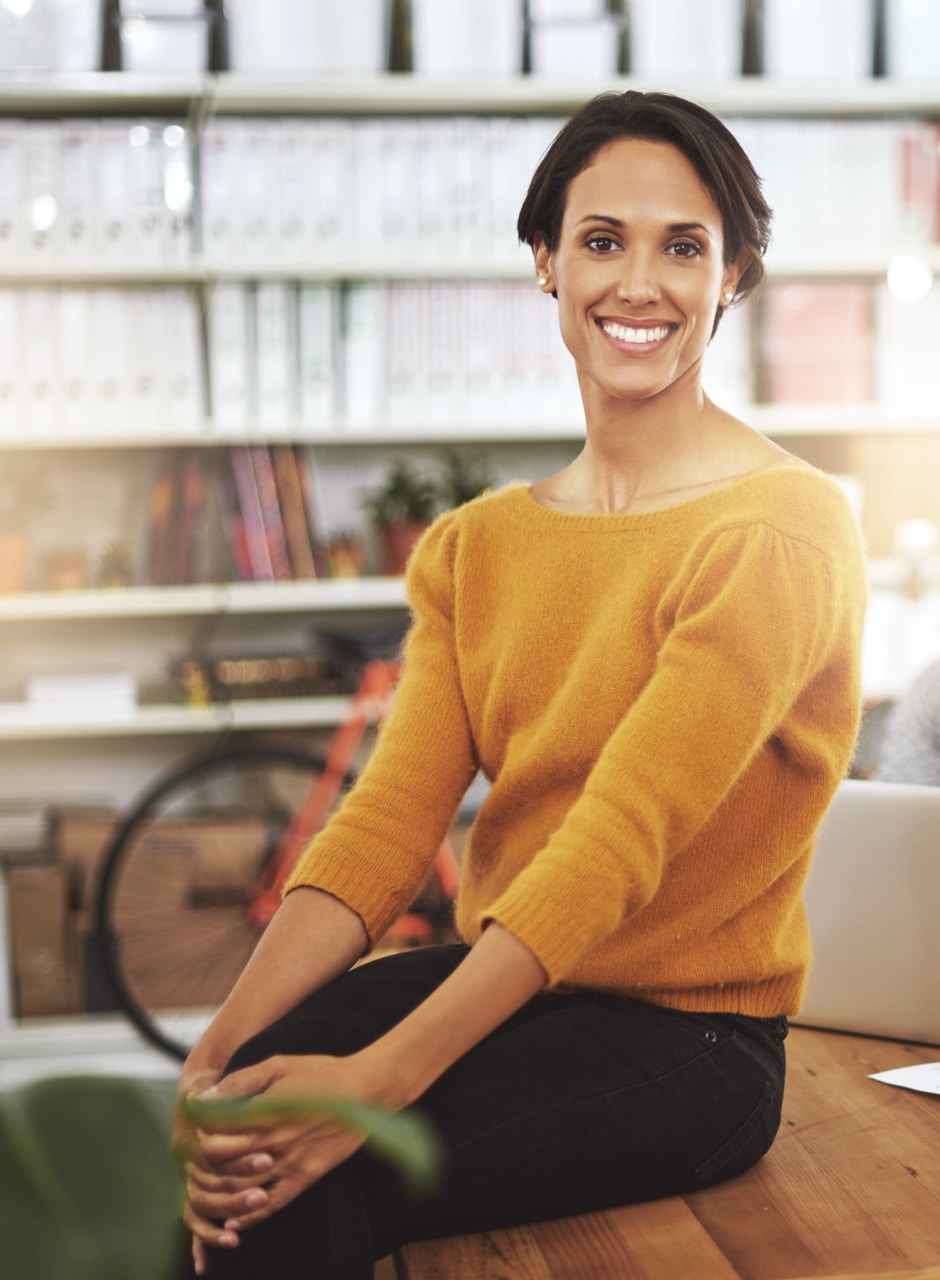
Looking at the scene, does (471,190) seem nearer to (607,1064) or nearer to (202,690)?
(202,690)

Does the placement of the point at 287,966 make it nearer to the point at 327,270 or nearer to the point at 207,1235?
the point at 207,1235

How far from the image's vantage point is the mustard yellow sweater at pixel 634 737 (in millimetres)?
916

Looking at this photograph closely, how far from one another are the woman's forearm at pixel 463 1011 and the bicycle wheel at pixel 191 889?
179 centimetres

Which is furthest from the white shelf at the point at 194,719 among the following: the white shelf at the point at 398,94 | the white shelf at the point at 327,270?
the white shelf at the point at 398,94

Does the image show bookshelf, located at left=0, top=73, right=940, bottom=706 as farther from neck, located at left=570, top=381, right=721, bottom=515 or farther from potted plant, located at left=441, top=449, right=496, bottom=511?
neck, located at left=570, top=381, right=721, bottom=515

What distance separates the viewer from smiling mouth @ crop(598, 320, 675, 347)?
1102 mm

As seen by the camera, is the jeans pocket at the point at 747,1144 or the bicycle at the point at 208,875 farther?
the bicycle at the point at 208,875

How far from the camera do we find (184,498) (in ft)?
8.73

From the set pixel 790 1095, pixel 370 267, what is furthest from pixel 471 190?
pixel 790 1095

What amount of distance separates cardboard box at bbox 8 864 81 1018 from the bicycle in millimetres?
78

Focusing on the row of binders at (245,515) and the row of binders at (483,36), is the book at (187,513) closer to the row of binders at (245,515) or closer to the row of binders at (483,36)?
the row of binders at (245,515)

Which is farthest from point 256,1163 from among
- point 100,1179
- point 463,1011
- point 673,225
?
point 673,225

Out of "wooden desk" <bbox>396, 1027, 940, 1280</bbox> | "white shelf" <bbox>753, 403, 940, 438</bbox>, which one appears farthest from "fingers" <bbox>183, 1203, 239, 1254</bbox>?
"white shelf" <bbox>753, 403, 940, 438</bbox>

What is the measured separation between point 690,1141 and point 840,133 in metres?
2.25
